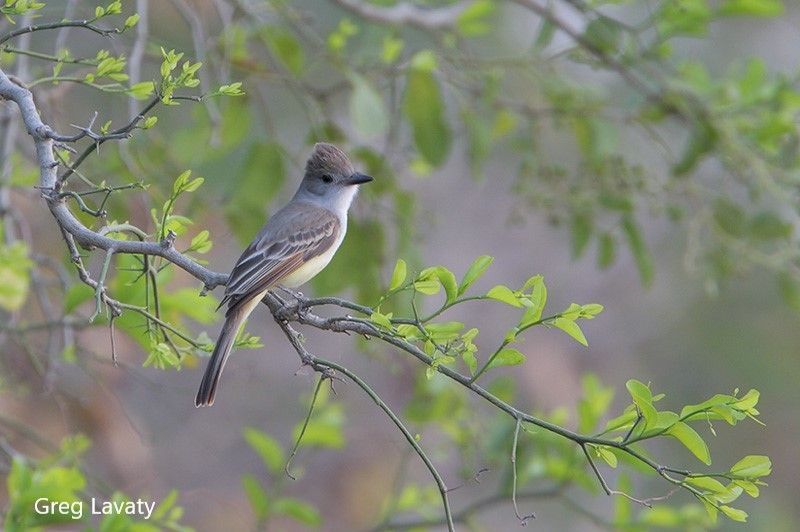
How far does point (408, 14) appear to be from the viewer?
4941mm

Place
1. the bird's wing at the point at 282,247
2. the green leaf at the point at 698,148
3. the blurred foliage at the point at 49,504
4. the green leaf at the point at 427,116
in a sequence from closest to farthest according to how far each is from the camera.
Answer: the blurred foliage at the point at 49,504
the bird's wing at the point at 282,247
the green leaf at the point at 427,116
the green leaf at the point at 698,148

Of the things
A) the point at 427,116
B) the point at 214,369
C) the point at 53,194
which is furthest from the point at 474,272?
the point at 427,116

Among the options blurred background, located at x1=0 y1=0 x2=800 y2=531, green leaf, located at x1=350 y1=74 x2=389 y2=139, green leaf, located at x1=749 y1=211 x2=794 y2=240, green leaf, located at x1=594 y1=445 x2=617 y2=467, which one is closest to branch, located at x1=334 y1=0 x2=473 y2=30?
blurred background, located at x1=0 y1=0 x2=800 y2=531

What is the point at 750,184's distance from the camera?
183 inches

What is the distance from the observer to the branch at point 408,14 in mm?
4707

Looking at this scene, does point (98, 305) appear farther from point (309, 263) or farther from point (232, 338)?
point (309, 263)

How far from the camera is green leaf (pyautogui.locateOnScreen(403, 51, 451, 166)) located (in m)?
4.35

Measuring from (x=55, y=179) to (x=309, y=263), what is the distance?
5.77ft

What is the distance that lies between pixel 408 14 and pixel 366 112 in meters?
1.06

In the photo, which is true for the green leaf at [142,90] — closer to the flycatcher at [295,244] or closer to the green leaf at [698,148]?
the flycatcher at [295,244]

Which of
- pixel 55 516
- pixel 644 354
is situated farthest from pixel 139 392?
pixel 55 516

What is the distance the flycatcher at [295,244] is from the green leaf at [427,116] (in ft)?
1.08

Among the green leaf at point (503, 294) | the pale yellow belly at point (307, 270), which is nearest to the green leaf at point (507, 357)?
the green leaf at point (503, 294)

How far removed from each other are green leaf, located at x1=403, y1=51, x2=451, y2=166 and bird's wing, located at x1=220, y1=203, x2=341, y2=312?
516mm
